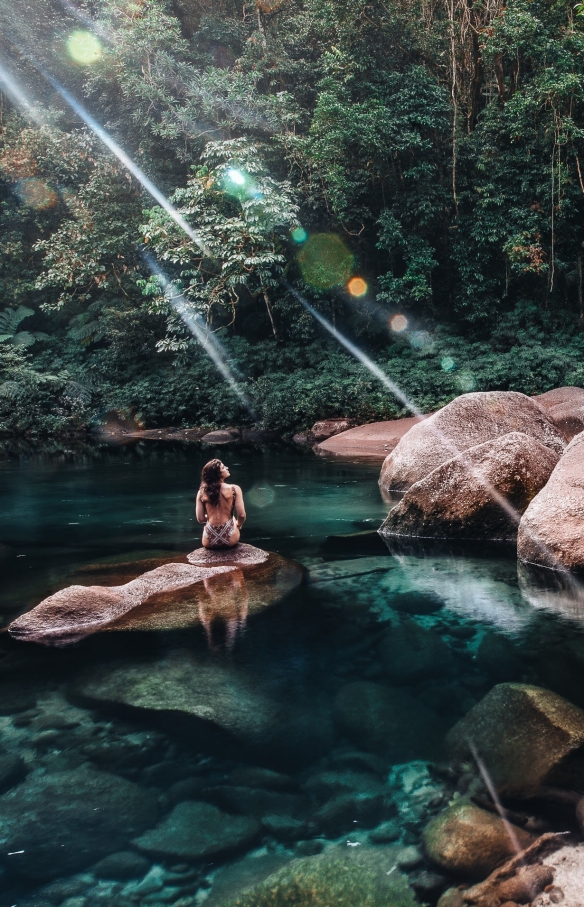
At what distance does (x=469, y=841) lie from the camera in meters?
2.49

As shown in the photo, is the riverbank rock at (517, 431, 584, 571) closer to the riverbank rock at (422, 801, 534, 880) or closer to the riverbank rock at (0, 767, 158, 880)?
the riverbank rock at (422, 801, 534, 880)

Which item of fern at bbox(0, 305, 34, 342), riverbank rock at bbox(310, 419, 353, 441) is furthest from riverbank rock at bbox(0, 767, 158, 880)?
fern at bbox(0, 305, 34, 342)

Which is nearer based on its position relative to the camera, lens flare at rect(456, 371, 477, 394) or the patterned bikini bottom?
the patterned bikini bottom

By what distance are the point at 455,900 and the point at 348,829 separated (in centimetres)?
54

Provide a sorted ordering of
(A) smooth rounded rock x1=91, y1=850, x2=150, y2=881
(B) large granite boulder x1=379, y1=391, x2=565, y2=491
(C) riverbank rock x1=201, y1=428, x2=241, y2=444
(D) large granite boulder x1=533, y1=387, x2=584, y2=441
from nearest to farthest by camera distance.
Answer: (A) smooth rounded rock x1=91, y1=850, x2=150, y2=881, (B) large granite boulder x1=379, y1=391, x2=565, y2=491, (D) large granite boulder x1=533, y1=387, x2=584, y2=441, (C) riverbank rock x1=201, y1=428, x2=241, y2=444

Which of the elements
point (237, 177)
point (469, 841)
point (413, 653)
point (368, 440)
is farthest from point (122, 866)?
point (237, 177)

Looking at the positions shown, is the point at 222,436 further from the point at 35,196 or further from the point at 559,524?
the point at 559,524

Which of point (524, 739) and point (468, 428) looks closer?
point (524, 739)

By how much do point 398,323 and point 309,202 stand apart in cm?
449

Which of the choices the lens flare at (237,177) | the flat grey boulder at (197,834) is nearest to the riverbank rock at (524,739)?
the flat grey boulder at (197,834)

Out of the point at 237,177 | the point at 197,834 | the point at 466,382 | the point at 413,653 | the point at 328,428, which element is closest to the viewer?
the point at 197,834

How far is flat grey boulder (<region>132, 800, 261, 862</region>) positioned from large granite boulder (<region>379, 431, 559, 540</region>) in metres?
4.62

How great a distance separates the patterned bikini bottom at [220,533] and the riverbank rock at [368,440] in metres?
8.66

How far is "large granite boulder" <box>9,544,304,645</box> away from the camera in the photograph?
474 centimetres
